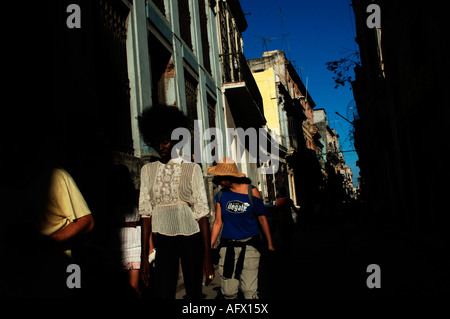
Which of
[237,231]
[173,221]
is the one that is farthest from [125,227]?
[237,231]

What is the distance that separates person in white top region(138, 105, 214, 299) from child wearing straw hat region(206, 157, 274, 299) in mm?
873

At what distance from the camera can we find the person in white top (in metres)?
3.19

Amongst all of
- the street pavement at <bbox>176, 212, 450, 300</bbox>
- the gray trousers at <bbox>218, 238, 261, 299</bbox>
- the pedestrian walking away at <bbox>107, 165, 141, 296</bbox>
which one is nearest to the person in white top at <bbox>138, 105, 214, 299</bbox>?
the pedestrian walking away at <bbox>107, 165, 141, 296</bbox>

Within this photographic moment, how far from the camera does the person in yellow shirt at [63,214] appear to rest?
224 centimetres

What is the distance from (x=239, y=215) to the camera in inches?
169

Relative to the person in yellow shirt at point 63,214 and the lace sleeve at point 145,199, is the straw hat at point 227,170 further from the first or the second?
the person in yellow shirt at point 63,214

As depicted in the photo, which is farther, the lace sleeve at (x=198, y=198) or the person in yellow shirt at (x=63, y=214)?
the lace sleeve at (x=198, y=198)

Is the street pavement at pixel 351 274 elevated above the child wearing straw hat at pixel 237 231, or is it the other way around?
the child wearing straw hat at pixel 237 231

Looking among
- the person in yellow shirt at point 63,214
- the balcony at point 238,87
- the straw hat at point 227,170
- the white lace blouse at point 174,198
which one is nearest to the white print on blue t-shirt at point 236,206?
the straw hat at point 227,170

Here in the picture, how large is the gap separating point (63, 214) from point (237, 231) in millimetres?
2190

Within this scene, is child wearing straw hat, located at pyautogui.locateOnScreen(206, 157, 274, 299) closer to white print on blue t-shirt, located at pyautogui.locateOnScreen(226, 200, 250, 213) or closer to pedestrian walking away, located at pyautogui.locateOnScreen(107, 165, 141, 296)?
white print on blue t-shirt, located at pyautogui.locateOnScreen(226, 200, 250, 213)

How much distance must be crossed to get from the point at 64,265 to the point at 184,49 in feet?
28.8
